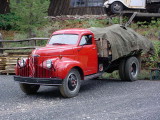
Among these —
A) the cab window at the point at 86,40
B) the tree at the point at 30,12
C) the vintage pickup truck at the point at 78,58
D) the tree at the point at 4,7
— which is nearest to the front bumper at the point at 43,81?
the vintage pickup truck at the point at 78,58

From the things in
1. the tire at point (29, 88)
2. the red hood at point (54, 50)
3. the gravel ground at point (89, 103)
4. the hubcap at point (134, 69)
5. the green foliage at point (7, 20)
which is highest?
the green foliage at point (7, 20)

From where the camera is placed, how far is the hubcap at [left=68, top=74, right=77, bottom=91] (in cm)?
1020

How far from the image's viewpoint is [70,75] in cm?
1021

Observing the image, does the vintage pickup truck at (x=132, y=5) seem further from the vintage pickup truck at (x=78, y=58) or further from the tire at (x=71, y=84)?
the tire at (x=71, y=84)

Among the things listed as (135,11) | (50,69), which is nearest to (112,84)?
(50,69)

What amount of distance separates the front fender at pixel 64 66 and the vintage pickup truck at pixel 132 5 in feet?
43.9

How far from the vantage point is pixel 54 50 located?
33.8ft

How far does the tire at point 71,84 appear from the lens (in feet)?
32.6

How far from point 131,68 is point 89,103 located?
463cm

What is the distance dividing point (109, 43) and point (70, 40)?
1.71 m

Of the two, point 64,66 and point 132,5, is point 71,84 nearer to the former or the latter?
point 64,66

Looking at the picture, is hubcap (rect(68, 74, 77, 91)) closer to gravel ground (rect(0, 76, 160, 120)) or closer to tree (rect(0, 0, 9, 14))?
gravel ground (rect(0, 76, 160, 120))

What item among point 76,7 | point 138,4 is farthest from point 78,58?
point 76,7

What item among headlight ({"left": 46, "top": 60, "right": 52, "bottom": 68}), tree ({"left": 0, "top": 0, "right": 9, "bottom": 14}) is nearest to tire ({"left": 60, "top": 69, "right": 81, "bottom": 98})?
headlight ({"left": 46, "top": 60, "right": 52, "bottom": 68})
